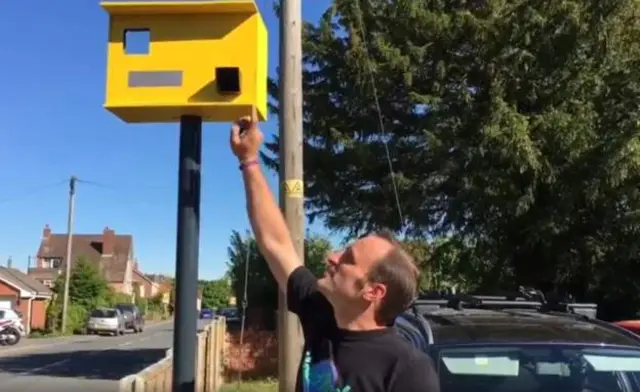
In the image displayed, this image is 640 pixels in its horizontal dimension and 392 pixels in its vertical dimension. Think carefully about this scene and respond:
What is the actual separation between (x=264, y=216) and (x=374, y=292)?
762 millimetres

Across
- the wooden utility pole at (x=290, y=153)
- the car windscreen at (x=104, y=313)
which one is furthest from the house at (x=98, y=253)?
the wooden utility pole at (x=290, y=153)

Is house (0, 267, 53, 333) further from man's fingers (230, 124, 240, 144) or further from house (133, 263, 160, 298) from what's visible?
man's fingers (230, 124, 240, 144)

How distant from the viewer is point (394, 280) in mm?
2625

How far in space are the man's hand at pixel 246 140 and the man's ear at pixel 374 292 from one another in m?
0.96

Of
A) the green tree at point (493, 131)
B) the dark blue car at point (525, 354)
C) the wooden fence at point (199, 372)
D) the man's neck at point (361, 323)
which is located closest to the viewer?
the man's neck at point (361, 323)

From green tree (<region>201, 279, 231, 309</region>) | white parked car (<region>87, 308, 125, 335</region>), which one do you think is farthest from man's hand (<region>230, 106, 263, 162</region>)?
green tree (<region>201, 279, 231, 309</region>)

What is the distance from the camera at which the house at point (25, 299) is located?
55.0 m

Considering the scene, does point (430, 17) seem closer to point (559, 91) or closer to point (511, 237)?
point (559, 91)

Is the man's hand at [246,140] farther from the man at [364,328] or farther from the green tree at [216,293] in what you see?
the green tree at [216,293]

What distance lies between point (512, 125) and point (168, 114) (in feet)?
34.3

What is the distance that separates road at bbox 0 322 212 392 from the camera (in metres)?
19.4

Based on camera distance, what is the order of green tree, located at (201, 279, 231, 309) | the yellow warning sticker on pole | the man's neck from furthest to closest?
green tree, located at (201, 279, 231, 309) < the yellow warning sticker on pole < the man's neck

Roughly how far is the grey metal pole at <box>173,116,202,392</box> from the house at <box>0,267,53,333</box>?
169 feet

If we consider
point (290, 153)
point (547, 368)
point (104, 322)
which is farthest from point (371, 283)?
point (104, 322)
